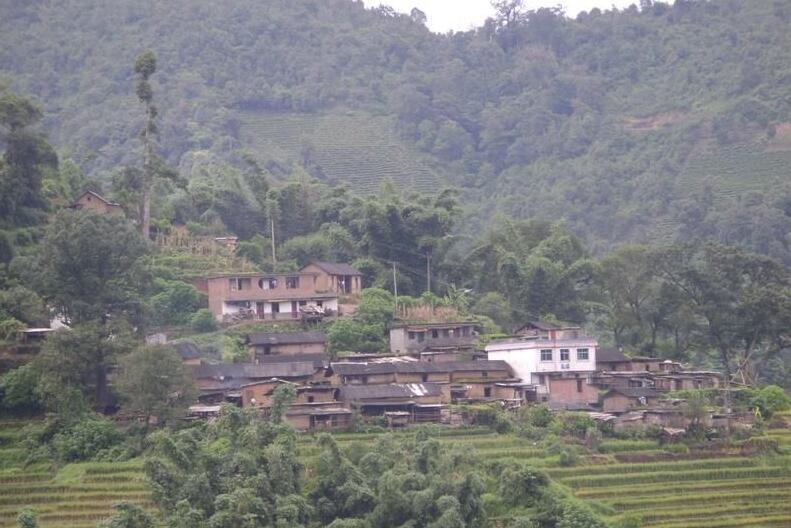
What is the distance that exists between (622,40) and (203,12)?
26226mm

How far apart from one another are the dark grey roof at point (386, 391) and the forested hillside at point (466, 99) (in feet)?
100

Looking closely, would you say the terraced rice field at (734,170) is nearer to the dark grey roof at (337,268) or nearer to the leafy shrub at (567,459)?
the dark grey roof at (337,268)

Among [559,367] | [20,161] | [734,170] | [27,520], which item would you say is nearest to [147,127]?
[20,161]

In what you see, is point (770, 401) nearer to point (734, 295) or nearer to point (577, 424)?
point (734, 295)

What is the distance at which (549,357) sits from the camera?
131 feet

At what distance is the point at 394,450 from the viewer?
108 ft

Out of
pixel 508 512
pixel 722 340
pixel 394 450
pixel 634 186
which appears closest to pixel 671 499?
pixel 508 512

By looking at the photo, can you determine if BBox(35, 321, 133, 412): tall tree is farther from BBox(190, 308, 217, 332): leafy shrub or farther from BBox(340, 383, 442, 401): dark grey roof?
BBox(190, 308, 217, 332): leafy shrub

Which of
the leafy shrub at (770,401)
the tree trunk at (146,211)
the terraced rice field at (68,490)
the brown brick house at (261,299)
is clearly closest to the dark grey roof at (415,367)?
the brown brick house at (261,299)

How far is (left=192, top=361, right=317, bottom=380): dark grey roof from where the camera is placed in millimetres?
38125

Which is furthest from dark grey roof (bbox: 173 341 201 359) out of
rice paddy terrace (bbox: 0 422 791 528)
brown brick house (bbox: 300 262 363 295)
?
brown brick house (bbox: 300 262 363 295)

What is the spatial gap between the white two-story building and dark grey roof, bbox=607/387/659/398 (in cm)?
79

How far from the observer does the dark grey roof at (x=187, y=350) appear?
128 ft

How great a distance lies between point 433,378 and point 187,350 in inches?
264
